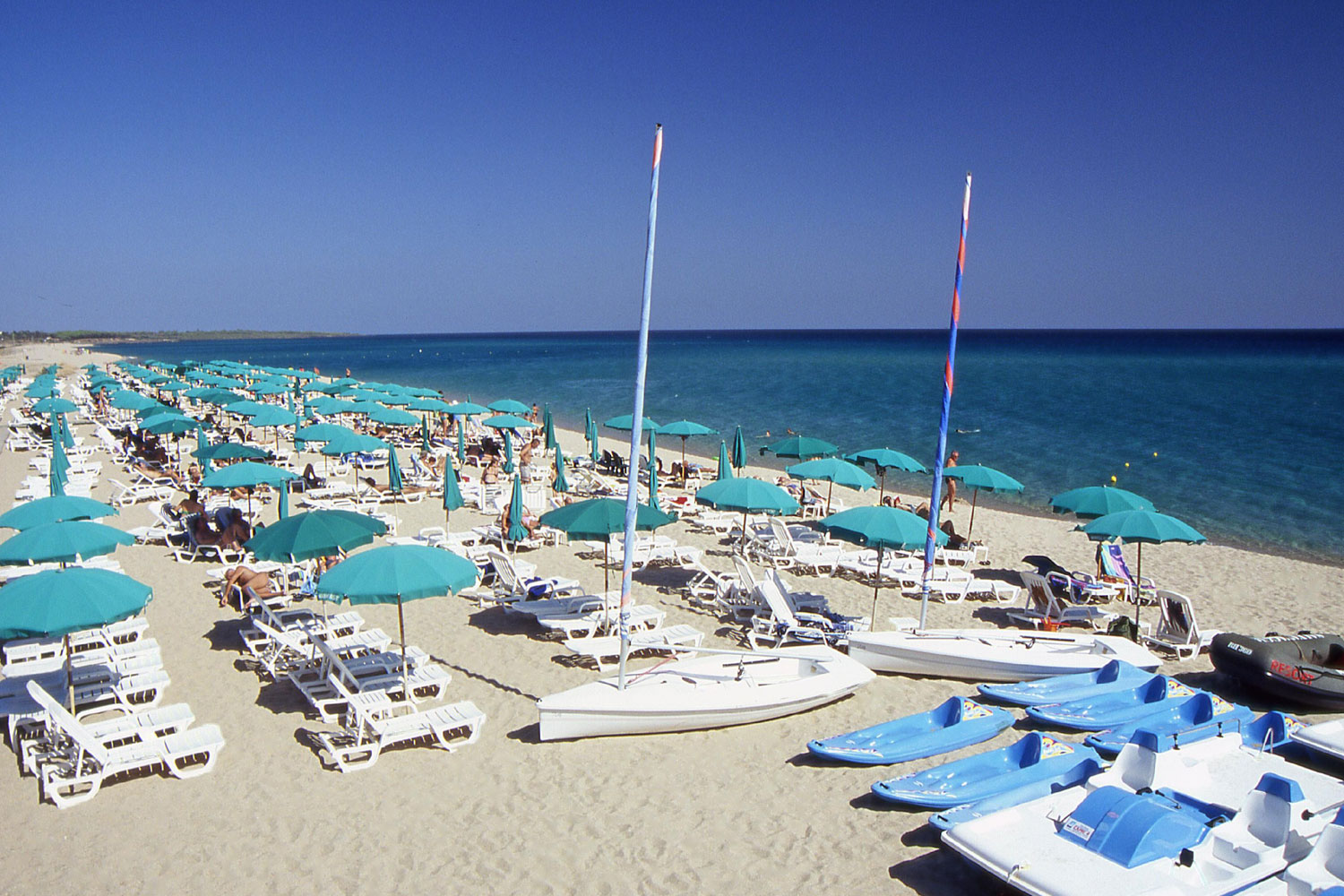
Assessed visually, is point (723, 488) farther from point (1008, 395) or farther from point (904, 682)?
point (1008, 395)

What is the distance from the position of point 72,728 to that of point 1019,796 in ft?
21.8

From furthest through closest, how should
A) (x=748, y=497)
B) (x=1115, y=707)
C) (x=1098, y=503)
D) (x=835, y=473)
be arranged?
(x=835, y=473) < (x=1098, y=503) < (x=748, y=497) < (x=1115, y=707)

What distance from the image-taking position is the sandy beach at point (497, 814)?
5.20 m

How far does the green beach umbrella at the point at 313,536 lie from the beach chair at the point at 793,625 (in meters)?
4.19

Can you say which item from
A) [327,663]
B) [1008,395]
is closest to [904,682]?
[327,663]

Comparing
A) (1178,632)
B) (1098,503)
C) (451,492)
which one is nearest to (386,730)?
(451,492)

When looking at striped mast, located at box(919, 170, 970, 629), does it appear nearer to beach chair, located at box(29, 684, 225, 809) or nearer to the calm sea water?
beach chair, located at box(29, 684, 225, 809)

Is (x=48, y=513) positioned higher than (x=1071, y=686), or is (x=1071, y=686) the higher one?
(x=48, y=513)

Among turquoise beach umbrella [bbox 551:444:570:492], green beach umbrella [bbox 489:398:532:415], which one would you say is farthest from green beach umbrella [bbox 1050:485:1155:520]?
green beach umbrella [bbox 489:398:532:415]

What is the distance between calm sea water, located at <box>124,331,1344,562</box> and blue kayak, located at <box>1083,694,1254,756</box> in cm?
1232

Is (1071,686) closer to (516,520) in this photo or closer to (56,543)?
(516,520)

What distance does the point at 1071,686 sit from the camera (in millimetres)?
8148

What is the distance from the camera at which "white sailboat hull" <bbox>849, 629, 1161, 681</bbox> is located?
27.8 feet

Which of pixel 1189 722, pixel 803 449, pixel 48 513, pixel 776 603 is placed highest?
pixel 803 449
